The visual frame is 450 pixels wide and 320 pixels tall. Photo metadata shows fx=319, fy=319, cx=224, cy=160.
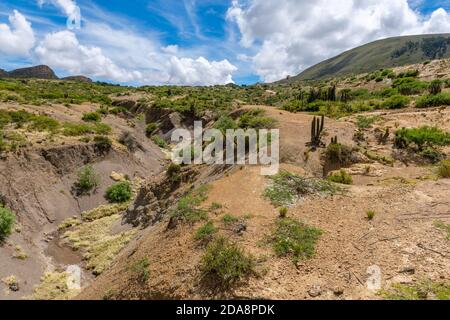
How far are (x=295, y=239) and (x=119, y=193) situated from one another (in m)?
17.7

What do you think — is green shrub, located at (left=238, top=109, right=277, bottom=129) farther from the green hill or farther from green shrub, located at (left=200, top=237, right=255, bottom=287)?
the green hill

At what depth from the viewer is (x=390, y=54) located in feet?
468

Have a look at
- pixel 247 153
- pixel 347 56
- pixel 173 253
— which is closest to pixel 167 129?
pixel 247 153

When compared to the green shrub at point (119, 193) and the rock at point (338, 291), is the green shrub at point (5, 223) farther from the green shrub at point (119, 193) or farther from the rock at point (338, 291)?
the rock at point (338, 291)

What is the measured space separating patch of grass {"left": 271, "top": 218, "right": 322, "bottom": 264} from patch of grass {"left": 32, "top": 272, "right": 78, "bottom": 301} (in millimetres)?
9370

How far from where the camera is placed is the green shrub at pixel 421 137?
55.8ft

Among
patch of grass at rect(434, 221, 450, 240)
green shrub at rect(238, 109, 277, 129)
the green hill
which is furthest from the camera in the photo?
the green hill

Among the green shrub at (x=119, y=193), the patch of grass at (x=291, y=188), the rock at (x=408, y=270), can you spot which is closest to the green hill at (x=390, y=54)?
the green shrub at (x=119, y=193)

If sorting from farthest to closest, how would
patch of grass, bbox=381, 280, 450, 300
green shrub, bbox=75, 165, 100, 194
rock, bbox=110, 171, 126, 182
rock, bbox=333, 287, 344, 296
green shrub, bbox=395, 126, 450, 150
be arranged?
rock, bbox=110, 171, 126, 182, green shrub, bbox=75, 165, 100, 194, green shrub, bbox=395, 126, 450, 150, rock, bbox=333, 287, 344, 296, patch of grass, bbox=381, 280, 450, 300

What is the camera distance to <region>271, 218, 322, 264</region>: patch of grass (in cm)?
845

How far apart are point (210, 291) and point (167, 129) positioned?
131ft

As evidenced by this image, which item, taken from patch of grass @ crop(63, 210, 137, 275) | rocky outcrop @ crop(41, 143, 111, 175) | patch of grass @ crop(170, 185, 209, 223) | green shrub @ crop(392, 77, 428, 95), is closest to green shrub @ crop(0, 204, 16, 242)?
patch of grass @ crop(63, 210, 137, 275)

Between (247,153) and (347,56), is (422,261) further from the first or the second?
(347,56)

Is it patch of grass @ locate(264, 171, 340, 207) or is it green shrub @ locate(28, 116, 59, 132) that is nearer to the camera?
patch of grass @ locate(264, 171, 340, 207)
